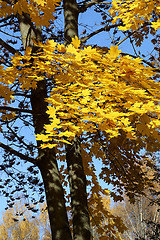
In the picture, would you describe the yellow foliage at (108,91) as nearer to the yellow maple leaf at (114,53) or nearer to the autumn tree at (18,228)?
the yellow maple leaf at (114,53)

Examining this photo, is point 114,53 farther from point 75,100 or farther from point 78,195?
point 78,195

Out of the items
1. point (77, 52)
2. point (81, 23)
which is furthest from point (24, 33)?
point (77, 52)

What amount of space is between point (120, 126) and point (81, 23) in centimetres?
383

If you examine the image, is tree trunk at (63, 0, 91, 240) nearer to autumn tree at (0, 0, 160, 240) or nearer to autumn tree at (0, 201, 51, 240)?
autumn tree at (0, 0, 160, 240)

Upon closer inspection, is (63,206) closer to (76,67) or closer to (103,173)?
(76,67)

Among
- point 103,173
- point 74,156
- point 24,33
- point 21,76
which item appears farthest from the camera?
point 103,173

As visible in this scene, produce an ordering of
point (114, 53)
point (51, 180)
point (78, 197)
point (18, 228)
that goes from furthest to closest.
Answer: point (18, 228) → point (78, 197) → point (51, 180) → point (114, 53)

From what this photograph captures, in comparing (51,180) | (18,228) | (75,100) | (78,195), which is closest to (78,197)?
(78,195)

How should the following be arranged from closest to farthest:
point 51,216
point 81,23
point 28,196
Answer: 1. point 51,216
2. point 81,23
3. point 28,196

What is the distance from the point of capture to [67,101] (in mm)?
2941

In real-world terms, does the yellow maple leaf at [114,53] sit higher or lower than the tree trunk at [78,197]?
higher

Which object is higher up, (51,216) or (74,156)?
(74,156)

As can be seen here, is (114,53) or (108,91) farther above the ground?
(114,53)

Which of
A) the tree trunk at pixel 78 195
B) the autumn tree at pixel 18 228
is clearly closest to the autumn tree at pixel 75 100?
the tree trunk at pixel 78 195
